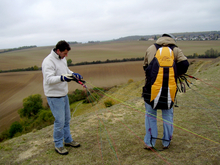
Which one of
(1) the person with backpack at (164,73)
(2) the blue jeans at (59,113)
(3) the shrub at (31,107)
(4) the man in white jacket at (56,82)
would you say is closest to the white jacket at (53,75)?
(4) the man in white jacket at (56,82)

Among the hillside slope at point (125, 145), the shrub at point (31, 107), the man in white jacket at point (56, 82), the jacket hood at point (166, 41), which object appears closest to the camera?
the jacket hood at point (166, 41)

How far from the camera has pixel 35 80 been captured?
1642 inches

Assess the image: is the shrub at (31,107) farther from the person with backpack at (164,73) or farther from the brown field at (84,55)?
the person with backpack at (164,73)

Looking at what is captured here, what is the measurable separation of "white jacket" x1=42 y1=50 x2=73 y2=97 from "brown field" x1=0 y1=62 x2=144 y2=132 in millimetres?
27428

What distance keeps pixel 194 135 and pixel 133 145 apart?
152 centimetres

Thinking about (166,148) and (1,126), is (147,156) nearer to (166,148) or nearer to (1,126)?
(166,148)

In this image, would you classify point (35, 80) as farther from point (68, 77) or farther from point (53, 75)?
point (68, 77)

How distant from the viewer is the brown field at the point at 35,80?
30030 millimetres

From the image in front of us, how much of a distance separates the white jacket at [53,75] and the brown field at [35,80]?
2743 cm

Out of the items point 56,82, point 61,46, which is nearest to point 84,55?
point 61,46

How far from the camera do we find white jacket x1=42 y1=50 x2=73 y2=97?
7.92 feet

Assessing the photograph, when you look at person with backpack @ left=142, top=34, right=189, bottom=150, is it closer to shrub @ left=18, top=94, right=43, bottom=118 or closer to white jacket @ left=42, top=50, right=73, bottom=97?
white jacket @ left=42, top=50, right=73, bottom=97

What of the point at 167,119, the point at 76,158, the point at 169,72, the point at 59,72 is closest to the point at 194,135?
the point at 167,119

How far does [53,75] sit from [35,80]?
44.5 m
